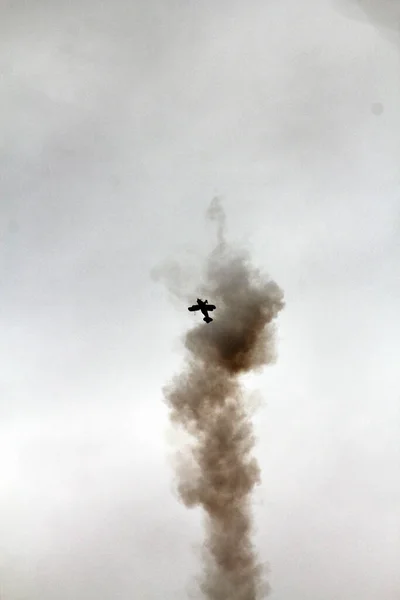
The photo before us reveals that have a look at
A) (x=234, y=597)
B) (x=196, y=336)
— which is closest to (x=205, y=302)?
(x=196, y=336)

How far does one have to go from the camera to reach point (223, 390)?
114 m

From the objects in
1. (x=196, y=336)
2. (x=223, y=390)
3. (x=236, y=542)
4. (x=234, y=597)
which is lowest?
(x=234, y=597)

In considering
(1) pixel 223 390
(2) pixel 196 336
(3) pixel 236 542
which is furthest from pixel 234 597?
(2) pixel 196 336

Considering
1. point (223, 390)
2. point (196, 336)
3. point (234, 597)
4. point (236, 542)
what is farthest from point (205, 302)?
point (234, 597)

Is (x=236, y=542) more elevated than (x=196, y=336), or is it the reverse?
(x=196, y=336)

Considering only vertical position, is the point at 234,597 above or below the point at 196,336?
below

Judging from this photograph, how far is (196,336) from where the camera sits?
115375 mm

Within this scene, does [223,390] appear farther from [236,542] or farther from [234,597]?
[234,597]

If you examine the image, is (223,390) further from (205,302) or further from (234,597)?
(234,597)

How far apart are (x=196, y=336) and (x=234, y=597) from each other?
148 feet

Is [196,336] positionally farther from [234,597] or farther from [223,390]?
[234,597]

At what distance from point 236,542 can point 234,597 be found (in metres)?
8.95

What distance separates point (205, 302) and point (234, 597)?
5046 cm

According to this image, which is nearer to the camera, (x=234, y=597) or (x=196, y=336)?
(x=234, y=597)
